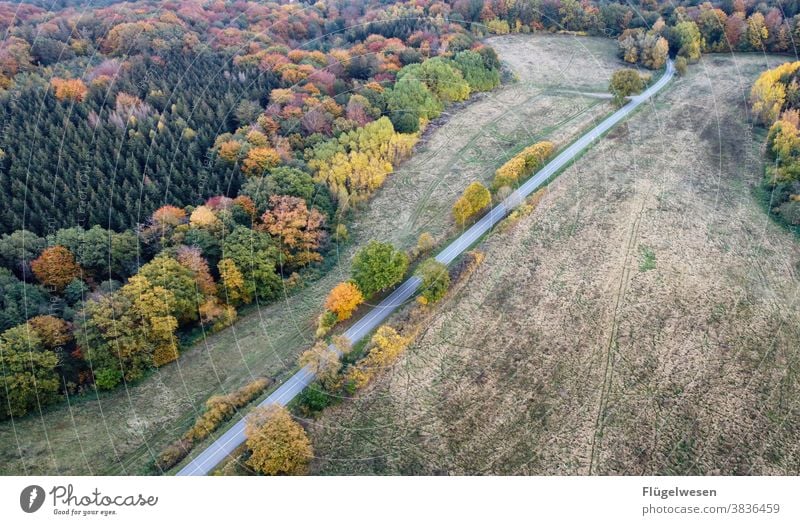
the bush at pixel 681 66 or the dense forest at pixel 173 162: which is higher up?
the bush at pixel 681 66

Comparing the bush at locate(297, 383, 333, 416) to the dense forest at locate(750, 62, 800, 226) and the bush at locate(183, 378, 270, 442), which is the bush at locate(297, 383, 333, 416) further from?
the dense forest at locate(750, 62, 800, 226)

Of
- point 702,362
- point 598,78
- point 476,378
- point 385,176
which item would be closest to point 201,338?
point 476,378

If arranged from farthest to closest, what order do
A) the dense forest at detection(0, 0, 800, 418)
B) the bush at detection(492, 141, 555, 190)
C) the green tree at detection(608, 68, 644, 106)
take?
the green tree at detection(608, 68, 644, 106) < the bush at detection(492, 141, 555, 190) < the dense forest at detection(0, 0, 800, 418)

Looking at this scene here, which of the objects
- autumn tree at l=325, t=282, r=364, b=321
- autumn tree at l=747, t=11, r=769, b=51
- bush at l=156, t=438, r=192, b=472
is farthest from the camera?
autumn tree at l=747, t=11, r=769, b=51

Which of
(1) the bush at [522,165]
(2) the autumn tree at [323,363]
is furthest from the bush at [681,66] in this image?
(2) the autumn tree at [323,363]

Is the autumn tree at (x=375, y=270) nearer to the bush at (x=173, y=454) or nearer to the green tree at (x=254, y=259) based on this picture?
the green tree at (x=254, y=259)
